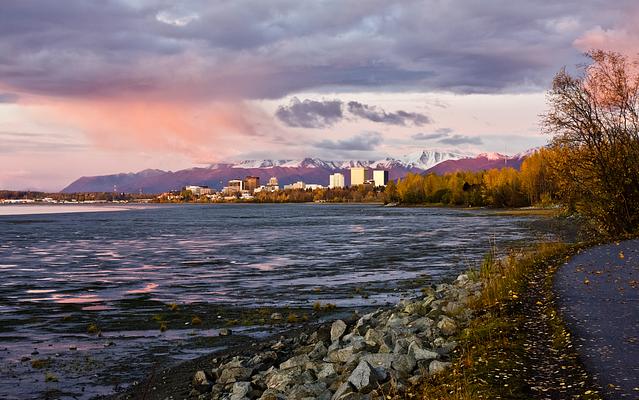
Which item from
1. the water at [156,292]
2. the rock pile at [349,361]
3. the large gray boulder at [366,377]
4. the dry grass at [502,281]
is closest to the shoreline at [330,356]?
the rock pile at [349,361]

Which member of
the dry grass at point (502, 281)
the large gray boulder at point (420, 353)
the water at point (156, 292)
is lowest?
the water at point (156, 292)

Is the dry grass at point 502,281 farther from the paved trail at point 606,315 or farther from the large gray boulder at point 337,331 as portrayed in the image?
the large gray boulder at point 337,331

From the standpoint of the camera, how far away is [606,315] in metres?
15.1

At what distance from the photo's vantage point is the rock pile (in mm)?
11695

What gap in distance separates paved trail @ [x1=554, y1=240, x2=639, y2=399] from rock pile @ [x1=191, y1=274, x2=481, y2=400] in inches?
109

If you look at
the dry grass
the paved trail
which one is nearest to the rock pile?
the dry grass

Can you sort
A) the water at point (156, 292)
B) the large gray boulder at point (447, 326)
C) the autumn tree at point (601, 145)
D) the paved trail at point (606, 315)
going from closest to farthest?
the paved trail at point (606, 315), the large gray boulder at point (447, 326), the water at point (156, 292), the autumn tree at point (601, 145)

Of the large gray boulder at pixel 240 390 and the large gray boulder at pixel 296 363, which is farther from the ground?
the large gray boulder at pixel 296 363

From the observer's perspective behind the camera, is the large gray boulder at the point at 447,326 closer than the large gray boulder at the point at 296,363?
Yes

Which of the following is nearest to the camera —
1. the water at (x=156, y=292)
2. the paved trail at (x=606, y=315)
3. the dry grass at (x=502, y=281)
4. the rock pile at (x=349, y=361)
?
the paved trail at (x=606, y=315)

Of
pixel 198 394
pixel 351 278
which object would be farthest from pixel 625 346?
pixel 351 278

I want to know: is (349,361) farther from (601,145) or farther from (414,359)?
(601,145)

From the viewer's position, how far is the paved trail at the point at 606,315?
10.3 m

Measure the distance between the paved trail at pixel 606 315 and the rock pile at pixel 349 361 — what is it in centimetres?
276
